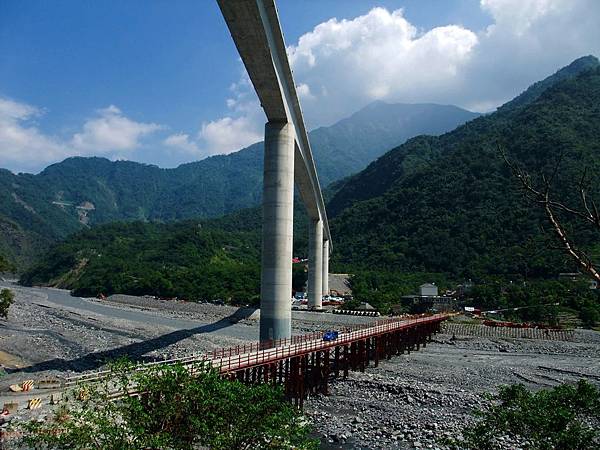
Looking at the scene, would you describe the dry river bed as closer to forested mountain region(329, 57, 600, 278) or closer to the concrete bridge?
the concrete bridge

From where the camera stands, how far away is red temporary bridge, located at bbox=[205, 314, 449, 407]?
23734 mm

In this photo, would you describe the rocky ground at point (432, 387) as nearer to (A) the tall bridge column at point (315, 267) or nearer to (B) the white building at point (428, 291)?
(A) the tall bridge column at point (315, 267)

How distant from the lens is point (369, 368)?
121ft

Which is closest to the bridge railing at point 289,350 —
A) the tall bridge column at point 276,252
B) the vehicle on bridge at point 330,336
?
the vehicle on bridge at point 330,336

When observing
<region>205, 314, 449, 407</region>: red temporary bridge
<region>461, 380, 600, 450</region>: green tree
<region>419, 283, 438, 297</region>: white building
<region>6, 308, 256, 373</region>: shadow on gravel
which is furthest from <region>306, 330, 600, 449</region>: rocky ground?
<region>419, 283, 438, 297</region>: white building

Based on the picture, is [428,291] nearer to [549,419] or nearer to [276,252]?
[276,252]

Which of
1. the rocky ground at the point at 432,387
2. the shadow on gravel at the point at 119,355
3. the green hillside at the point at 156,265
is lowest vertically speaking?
the rocky ground at the point at 432,387

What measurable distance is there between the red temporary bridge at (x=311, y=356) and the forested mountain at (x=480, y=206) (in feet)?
162

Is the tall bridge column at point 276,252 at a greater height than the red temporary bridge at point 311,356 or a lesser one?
greater

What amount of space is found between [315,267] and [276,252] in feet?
137

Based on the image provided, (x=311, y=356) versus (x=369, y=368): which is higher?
(x=311, y=356)

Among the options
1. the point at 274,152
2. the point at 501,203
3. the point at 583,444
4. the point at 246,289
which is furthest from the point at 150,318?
the point at 501,203

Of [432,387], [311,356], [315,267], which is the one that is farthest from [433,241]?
[311,356]

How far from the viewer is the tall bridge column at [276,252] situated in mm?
32094
